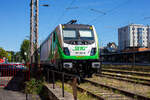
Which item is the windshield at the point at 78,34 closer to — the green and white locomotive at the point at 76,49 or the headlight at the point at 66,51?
the green and white locomotive at the point at 76,49

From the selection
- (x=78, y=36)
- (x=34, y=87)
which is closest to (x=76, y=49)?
(x=78, y=36)

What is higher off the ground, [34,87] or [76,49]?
[76,49]

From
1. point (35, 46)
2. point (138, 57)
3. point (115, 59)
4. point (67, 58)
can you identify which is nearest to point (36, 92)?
point (67, 58)

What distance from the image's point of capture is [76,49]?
11.1 metres

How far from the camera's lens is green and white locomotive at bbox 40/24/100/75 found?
36.0ft

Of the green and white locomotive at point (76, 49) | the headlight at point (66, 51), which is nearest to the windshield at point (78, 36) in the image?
the green and white locomotive at point (76, 49)

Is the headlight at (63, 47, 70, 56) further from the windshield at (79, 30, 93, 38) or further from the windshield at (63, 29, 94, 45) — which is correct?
the windshield at (79, 30, 93, 38)

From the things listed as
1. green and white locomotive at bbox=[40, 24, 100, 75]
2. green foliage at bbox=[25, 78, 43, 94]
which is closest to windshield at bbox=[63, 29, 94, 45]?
green and white locomotive at bbox=[40, 24, 100, 75]

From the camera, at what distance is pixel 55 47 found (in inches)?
474

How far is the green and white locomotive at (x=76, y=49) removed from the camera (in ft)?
36.0

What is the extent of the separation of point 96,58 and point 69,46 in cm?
158

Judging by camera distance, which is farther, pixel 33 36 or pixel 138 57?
pixel 138 57

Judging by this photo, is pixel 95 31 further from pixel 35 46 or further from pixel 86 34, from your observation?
pixel 35 46

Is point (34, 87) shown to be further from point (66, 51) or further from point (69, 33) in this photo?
point (69, 33)
